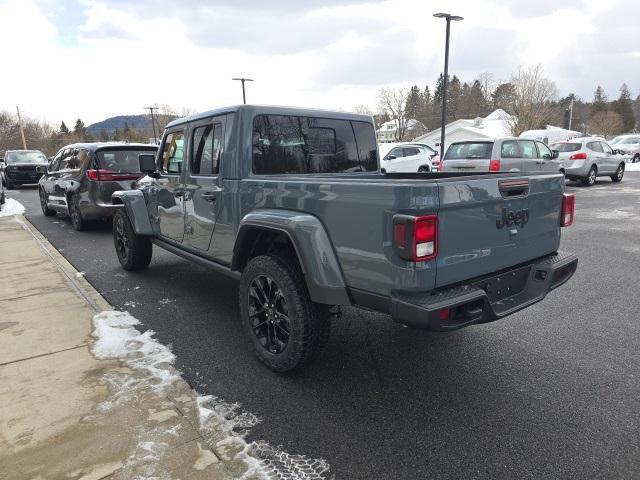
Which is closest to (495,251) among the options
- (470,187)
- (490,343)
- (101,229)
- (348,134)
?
(470,187)

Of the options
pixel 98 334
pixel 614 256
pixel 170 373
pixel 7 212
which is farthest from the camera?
pixel 7 212

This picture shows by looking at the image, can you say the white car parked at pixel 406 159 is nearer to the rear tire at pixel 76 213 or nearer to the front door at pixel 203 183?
the rear tire at pixel 76 213

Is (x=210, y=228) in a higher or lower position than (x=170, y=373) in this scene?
higher

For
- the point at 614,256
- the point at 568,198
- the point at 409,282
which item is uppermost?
the point at 568,198

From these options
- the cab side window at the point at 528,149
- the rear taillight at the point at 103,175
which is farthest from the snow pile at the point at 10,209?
the cab side window at the point at 528,149

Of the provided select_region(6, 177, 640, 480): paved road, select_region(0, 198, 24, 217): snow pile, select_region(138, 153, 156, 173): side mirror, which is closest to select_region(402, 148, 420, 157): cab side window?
select_region(0, 198, 24, 217): snow pile

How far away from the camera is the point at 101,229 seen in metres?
9.19

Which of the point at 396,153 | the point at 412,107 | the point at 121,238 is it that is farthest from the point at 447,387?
the point at 412,107

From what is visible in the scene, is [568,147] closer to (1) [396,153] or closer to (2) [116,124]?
(1) [396,153]

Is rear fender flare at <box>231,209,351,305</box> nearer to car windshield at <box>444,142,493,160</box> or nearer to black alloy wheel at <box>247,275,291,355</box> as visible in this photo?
black alloy wheel at <box>247,275,291,355</box>

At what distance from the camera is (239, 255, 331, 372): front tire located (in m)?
2.90

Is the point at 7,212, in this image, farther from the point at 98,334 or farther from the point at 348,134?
the point at 348,134

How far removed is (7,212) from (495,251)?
44.4ft

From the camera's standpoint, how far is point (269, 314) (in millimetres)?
3180
